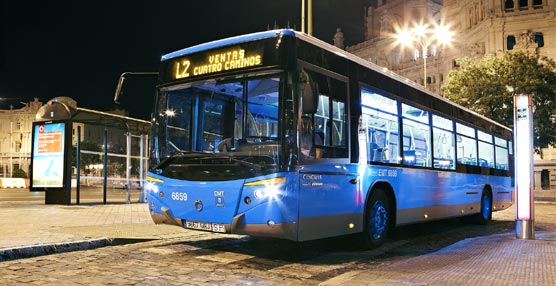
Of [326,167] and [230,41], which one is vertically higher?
[230,41]

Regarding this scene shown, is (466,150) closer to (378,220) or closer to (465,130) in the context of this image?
(465,130)

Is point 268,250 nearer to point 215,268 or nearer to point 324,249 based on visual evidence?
point 324,249

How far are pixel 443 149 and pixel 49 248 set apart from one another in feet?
28.0

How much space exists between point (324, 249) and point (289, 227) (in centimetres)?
236

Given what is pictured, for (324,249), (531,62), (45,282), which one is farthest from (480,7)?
(45,282)

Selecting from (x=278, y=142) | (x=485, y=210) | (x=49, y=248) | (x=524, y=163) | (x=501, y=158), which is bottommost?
(x=49, y=248)

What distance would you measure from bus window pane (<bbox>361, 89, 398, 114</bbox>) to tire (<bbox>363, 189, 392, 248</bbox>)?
1.54 metres

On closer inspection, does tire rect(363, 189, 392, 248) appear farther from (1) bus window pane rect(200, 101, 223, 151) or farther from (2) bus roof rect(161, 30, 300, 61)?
(2) bus roof rect(161, 30, 300, 61)

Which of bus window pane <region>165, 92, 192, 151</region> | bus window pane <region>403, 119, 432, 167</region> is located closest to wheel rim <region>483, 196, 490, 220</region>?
bus window pane <region>403, 119, 432, 167</region>

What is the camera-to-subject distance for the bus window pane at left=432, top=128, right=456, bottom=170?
37.2ft

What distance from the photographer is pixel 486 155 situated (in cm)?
1471

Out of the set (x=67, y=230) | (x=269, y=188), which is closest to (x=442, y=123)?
(x=269, y=188)

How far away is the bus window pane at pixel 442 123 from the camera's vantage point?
37.4ft

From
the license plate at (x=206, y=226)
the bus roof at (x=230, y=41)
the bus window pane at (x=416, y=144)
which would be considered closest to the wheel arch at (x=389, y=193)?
the bus window pane at (x=416, y=144)
